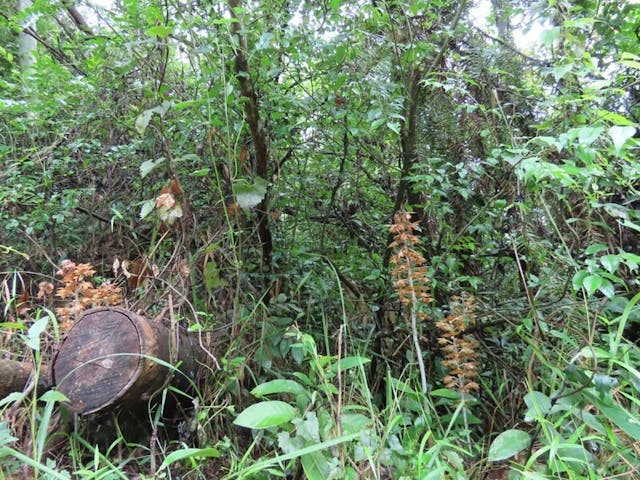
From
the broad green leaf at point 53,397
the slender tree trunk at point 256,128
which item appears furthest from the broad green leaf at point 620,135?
the broad green leaf at point 53,397

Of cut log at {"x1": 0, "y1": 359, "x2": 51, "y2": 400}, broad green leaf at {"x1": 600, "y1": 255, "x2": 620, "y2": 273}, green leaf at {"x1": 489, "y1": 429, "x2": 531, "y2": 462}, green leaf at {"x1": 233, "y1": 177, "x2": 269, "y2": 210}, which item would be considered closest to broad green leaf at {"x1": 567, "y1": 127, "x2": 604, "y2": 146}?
broad green leaf at {"x1": 600, "y1": 255, "x2": 620, "y2": 273}

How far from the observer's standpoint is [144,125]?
1.50 m

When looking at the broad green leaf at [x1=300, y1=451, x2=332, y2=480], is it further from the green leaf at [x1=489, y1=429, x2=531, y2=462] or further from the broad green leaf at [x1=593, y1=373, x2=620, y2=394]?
the broad green leaf at [x1=593, y1=373, x2=620, y2=394]

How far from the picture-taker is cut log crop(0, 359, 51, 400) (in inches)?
49.1

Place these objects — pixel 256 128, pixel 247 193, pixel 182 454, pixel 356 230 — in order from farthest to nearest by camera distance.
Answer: pixel 356 230, pixel 256 128, pixel 247 193, pixel 182 454

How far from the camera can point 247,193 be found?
5.51ft

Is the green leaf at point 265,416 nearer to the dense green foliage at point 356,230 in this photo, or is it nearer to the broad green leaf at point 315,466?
the dense green foliage at point 356,230

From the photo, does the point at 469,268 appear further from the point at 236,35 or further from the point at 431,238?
the point at 236,35

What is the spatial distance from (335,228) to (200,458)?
1.57 metres

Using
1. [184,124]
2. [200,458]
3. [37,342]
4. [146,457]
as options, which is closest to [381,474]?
[200,458]

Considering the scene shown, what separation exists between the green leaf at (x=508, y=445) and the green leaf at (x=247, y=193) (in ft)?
3.93

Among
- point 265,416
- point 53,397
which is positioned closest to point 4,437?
point 53,397

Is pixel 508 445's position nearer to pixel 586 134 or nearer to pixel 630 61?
Answer: pixel 586 134

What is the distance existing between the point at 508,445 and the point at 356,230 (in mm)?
1542
